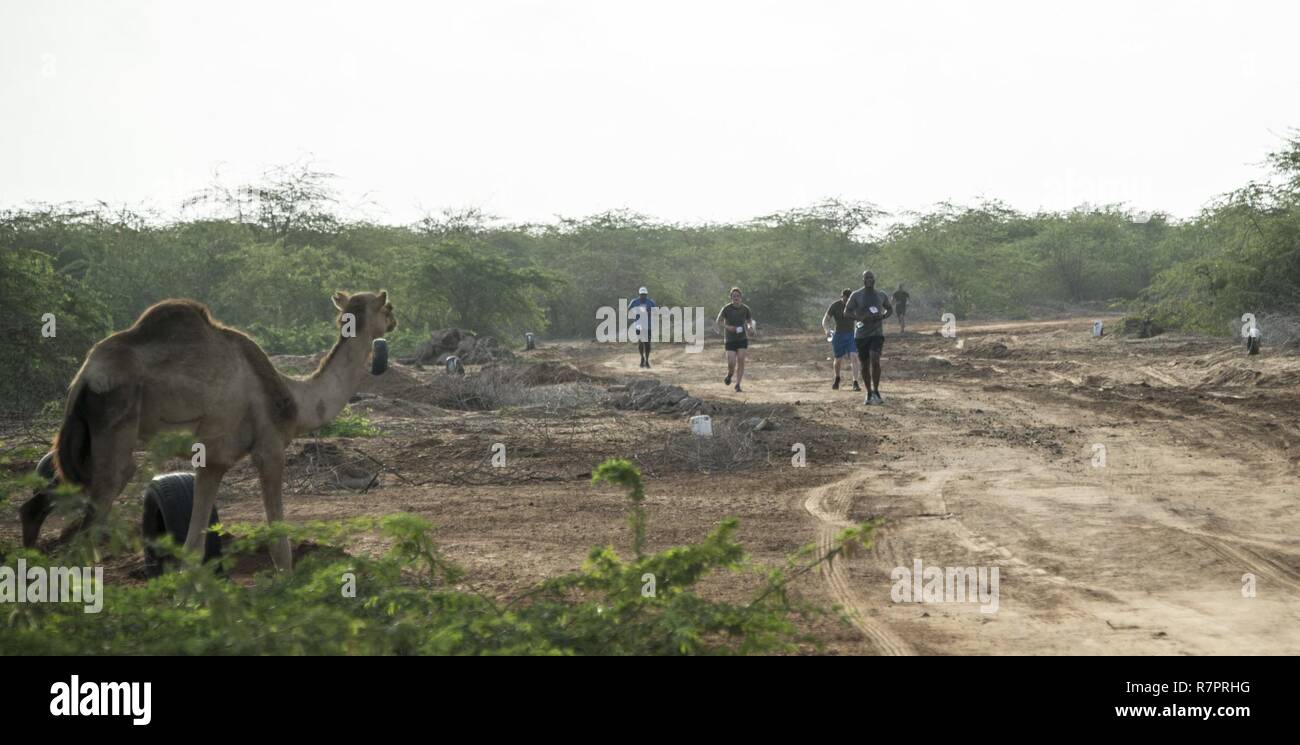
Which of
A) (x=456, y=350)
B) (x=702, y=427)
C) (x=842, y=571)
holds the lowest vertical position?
(x=842, y=571)

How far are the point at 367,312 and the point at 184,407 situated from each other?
6.52 ft

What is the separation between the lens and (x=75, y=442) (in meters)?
6.39

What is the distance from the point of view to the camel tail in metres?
6.38

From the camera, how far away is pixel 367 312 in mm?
8633

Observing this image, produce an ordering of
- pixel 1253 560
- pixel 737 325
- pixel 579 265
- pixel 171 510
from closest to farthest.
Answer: pixel 171 510 < pixel 1253 560 < pixel 737 325 < pixel 579 265

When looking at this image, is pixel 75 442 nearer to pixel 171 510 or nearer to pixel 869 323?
pixel 171 510

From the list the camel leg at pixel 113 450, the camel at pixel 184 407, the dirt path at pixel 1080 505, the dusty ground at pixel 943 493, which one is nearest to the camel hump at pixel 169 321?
the camel at pixel 184 407

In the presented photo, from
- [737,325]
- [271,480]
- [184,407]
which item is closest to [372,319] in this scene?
[271,480]

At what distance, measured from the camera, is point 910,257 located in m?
51.0

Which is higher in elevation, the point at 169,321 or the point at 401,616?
the point at 169,321

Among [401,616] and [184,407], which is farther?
[184,407]

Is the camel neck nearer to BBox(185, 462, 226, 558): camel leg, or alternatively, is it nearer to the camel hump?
BBox(185, 462, 226, 558): camel leg

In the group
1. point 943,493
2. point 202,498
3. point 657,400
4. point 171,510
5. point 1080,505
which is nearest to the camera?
point 202,498
